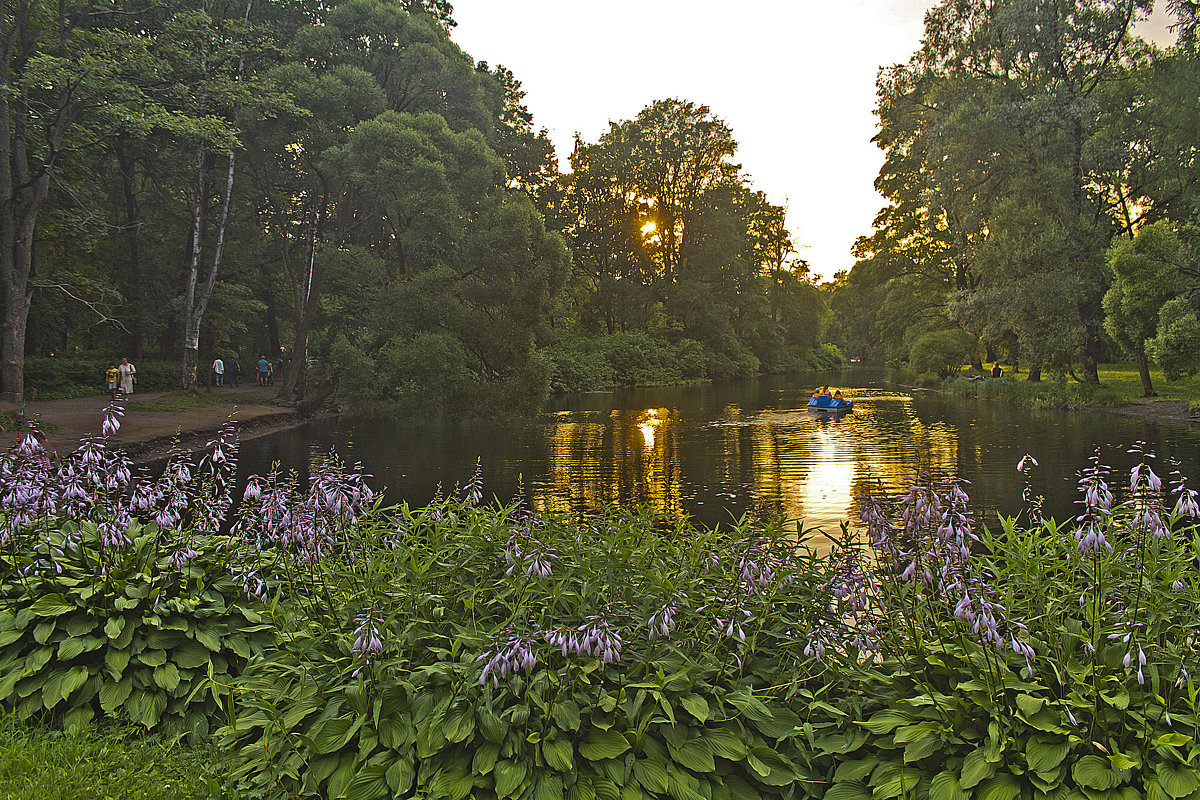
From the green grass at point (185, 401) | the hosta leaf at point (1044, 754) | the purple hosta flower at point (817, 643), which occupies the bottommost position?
the hosta leaf at point (1044, 754)

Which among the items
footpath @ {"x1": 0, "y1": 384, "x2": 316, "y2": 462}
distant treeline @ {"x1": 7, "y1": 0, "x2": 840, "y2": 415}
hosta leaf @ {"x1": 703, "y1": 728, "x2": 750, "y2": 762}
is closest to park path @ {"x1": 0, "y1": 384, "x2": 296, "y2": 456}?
footpath @ {"x1": 0, "y1": 384, "x2": 316, "y2": 462}

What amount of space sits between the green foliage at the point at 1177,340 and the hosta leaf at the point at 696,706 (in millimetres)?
27976

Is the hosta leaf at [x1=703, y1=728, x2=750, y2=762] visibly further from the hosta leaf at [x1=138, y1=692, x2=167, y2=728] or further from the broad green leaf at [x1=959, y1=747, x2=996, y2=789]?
the hosta leaf at [x1=138, y1=692, x2=167, y2=728]

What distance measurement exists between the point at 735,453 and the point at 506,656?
19.2 metres

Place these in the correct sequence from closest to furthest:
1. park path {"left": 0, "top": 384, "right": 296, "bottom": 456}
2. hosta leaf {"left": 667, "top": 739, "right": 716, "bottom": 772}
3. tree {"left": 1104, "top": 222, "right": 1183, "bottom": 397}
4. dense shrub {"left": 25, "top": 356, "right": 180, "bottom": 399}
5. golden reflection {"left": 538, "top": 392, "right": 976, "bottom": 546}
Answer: hosta leaf {"left": 667, "top": 739, "right": 716, "bottom": 772}
golden reflection {"left": 538, "top": 392, "right": 976, "bottom": 546}
park path {"left": 0, "top": 384, "right": 296, "bottom": 456}
tree {"left": 1104, "top": 222, "right": 1183, "bottom": 397}
dense shrub {"left": 25, "top": 356, "right": 180, "bottom": 399}

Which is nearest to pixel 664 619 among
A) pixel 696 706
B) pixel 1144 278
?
pixel 696 706

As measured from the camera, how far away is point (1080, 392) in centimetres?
3222

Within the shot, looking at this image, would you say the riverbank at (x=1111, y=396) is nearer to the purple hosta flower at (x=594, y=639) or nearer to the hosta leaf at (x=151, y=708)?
the purple hosta flower at (x=594, y=639)

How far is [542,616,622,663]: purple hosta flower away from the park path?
14.0 m

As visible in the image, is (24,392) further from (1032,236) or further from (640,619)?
(1032,236)

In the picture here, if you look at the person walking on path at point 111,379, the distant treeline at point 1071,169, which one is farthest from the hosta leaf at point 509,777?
the person walking on path at point 111,379

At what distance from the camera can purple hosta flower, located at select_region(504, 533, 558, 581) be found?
398 centimetres

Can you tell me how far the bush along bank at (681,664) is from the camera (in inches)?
134

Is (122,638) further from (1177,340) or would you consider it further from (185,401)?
(1177,340)
